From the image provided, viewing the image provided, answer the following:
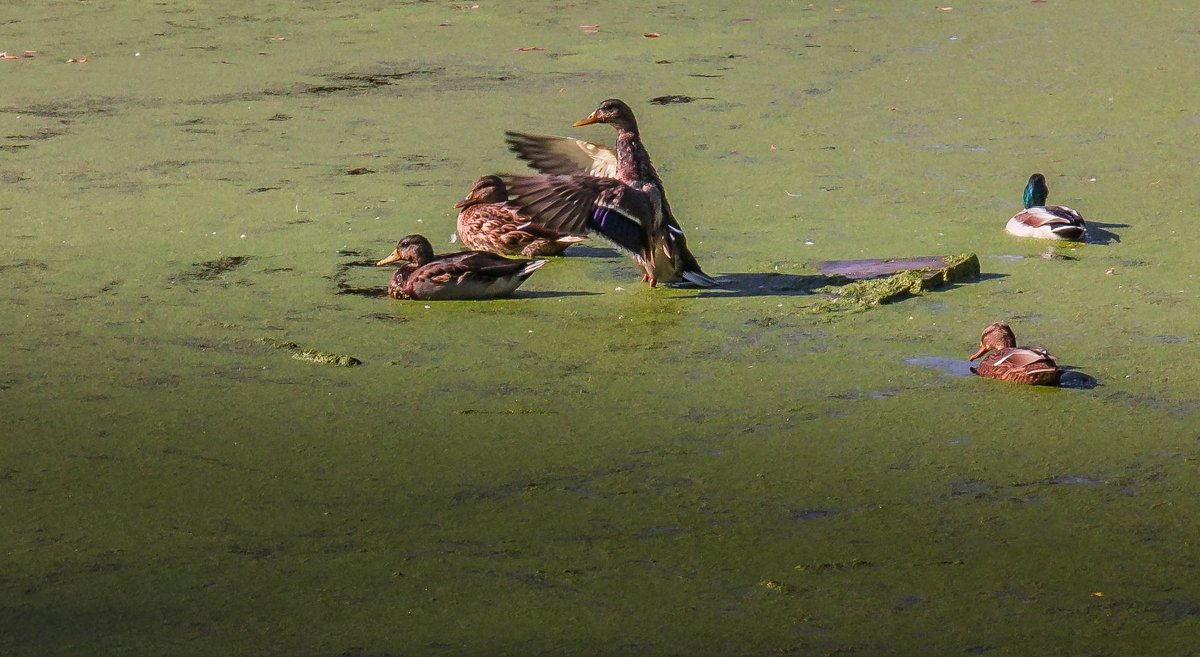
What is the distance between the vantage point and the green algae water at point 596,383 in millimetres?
2793

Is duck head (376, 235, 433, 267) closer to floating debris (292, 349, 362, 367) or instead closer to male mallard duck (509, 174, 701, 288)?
male mallard duck (509, 174, 701, 288)

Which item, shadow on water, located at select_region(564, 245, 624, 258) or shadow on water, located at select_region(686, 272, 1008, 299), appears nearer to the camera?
shadow on water, located at select_region(686, 272, 1008, 299)

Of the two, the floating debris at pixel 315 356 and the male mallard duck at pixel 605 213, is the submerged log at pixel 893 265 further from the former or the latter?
the floating debris at pixel 315 356

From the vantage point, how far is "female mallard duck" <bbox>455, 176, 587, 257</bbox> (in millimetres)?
5449

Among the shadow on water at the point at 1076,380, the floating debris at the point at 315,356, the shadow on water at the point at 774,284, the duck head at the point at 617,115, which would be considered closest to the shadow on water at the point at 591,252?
the duck head at the point at 617,115

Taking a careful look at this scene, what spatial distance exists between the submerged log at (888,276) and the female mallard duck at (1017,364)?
68 cm

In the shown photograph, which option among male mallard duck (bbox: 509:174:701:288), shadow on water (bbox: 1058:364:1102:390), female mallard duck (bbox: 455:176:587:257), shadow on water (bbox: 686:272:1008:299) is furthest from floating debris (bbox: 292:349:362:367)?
shadow on water (bbox: 1058:364:1102:390)

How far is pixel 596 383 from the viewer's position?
4.04m

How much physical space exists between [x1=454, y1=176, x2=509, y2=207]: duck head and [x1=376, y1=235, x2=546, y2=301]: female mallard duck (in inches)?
28.2

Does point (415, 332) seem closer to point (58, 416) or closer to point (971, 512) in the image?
point (58, 416)

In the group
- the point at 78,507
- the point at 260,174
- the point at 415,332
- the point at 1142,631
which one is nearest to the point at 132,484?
the point at 78,507

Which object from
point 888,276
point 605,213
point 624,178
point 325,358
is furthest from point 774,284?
point 325,358

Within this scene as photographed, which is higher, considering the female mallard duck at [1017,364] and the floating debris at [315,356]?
the female mallard duck at [1017,364]

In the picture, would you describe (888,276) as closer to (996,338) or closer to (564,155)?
(996,338)
